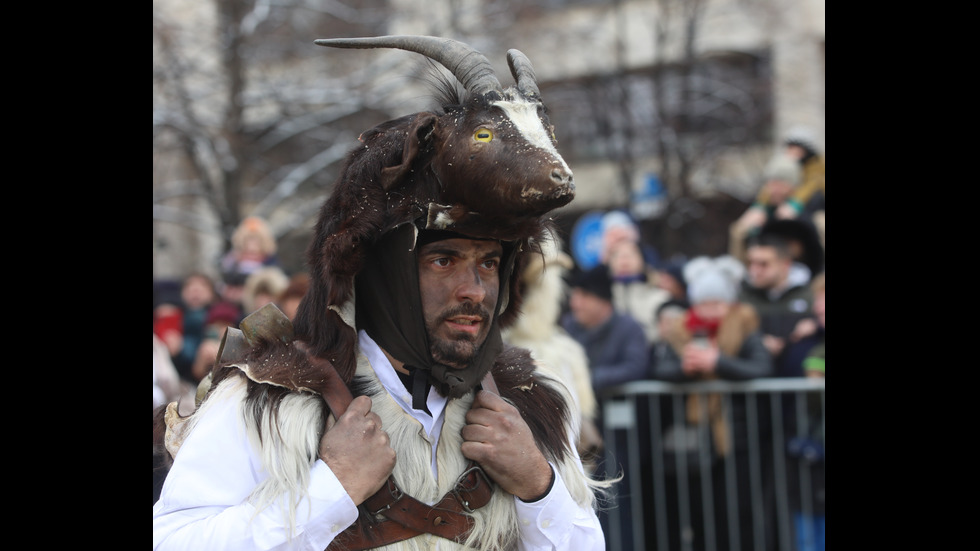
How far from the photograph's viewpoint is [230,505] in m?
2.35

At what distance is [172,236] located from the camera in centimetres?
1580

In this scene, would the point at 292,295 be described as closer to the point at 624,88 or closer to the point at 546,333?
the point at 546,333

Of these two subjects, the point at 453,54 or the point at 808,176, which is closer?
the point at 453,54

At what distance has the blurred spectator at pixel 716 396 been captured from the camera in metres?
5.78

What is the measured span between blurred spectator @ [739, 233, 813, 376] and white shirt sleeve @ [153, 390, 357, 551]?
4338 millimetres

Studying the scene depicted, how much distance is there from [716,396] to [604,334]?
847mm

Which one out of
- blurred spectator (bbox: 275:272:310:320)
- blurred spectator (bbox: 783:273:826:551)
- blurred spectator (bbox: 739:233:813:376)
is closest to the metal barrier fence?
blurred spectator (bbox: 783:273:826:551)

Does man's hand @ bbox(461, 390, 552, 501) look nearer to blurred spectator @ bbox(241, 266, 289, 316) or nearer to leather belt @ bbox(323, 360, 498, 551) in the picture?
leather belt @ bbox(323, 360, 498, 551)

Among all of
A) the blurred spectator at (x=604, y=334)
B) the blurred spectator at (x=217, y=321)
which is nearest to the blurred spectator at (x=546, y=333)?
the blurred spectator at (x=604, y=334)

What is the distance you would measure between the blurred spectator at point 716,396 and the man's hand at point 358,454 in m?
3.76

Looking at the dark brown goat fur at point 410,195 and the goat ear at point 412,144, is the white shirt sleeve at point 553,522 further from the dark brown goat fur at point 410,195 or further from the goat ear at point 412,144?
the goat ear at point 412,144

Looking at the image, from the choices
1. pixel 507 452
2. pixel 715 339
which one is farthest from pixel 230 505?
pixel 715 339

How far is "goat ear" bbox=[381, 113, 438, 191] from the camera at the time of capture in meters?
2.47

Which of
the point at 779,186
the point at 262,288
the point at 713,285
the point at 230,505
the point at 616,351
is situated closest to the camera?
the point at 230,505
